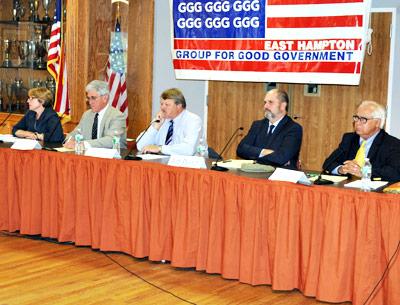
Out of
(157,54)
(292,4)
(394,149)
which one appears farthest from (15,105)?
(394,149)

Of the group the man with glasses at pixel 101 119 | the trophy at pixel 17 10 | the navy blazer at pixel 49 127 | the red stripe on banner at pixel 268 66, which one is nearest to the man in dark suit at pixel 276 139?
the red stripe on banner at pixel 268 66

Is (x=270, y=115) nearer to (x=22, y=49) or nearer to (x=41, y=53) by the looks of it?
(x=41, y=53)

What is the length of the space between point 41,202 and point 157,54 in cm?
233

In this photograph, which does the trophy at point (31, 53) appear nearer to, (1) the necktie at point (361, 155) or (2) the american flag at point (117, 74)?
(2) the american flag at point (117, 74)

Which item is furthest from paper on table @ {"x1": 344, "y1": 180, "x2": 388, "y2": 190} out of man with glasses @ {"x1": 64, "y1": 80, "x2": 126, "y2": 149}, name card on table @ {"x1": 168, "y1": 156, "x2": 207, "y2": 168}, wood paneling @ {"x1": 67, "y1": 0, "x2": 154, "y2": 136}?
wood paneling @ {"x1": 67, "y1": 0, "x2": 154, "y2": 136}

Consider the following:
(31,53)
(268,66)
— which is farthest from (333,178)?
(31,53)

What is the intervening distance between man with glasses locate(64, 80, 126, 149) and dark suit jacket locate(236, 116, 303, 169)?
1.03 m

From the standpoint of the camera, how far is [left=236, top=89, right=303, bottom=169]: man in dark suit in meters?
4.77

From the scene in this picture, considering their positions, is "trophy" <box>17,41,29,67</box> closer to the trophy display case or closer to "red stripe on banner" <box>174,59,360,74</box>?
the trophy display case

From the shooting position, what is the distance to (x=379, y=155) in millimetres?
4281

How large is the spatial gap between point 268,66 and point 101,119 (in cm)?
147

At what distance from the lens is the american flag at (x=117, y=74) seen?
678 centimetres

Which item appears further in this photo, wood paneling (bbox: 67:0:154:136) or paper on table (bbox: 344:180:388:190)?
wood paneling (bbox: 67:0:154:136)

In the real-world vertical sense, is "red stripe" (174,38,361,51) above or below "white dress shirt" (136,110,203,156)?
above
